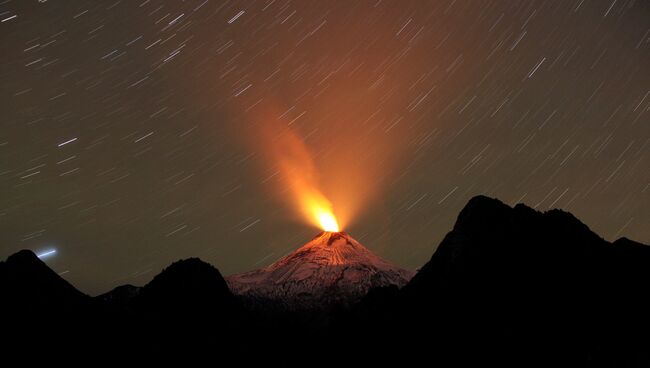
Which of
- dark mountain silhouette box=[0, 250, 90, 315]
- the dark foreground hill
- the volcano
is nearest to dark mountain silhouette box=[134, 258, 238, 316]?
the dark foreground hill

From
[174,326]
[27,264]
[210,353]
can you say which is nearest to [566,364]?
[210,353]

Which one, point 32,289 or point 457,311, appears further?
point 457,311

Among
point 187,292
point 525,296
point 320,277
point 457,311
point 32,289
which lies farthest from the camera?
point 320,277

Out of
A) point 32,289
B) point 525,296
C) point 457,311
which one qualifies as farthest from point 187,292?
point 525,296

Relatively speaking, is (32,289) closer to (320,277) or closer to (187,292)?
(187,292)

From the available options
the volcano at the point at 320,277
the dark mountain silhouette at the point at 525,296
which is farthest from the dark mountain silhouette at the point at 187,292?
the volcano at the point at 320,277

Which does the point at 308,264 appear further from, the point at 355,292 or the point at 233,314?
the point at 233,314

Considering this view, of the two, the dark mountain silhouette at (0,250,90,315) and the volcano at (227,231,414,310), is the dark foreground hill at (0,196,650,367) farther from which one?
the volcano at (227,231,414,310)

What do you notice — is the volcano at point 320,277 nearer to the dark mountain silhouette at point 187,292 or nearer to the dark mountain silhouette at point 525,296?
the dark mountain silhouette at point 187,292
